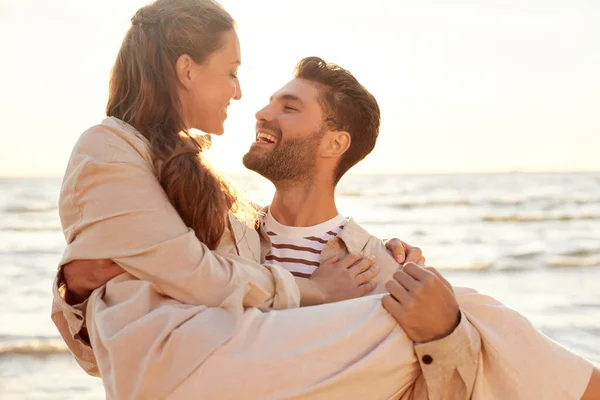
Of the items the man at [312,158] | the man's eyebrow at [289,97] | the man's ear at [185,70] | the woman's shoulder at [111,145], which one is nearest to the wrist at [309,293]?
the man at [312,158]

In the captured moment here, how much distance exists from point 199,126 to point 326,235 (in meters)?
0.86

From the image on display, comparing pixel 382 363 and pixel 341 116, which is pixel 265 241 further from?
pixel 382 363

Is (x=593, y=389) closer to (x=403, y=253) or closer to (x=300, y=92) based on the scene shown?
(x=403, y=253)

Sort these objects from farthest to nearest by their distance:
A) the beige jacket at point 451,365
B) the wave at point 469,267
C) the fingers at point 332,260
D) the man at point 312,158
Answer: the wave at point 469,267, the man at point 312,158, the fingers at point 332,260, the beige jacket at point 451,365

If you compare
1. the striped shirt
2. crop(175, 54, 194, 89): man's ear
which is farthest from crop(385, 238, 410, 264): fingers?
crop(175, 54, 194, 89): man's ear

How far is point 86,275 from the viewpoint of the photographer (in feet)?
9.41

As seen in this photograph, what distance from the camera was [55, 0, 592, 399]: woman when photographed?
2609 millimetres

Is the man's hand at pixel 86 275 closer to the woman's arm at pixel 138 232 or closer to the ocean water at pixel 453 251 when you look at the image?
the woman's arm at pixel 138 232

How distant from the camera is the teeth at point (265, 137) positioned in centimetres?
400

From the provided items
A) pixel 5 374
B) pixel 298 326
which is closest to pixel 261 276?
pixel 298 326

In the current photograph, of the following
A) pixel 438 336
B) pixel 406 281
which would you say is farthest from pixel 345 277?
pixel 438 336

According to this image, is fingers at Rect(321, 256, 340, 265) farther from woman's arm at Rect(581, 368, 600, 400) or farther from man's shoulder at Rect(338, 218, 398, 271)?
woman's arm at Rect(581, 368, 600, 400)

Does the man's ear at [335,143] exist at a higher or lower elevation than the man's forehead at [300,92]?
lower

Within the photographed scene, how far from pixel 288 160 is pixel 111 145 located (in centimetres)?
124
